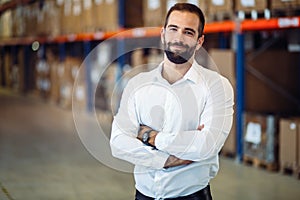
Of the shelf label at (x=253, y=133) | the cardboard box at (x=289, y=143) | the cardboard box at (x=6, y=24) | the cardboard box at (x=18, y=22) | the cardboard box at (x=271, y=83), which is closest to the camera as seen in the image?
the cardboard box at (x=289, y=143)

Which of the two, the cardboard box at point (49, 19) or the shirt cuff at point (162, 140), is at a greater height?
the cardboard box at point (49, 19)

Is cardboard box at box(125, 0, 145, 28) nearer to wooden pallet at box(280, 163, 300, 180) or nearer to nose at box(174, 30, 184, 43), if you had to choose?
wooden pallet at box(280, 163, 300, 180)

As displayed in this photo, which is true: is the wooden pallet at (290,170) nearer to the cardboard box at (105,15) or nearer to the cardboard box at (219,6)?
the cardboard box at (219,6)

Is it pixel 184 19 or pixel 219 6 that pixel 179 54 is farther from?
pixel 219 6

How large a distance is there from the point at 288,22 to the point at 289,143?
1.17 meters

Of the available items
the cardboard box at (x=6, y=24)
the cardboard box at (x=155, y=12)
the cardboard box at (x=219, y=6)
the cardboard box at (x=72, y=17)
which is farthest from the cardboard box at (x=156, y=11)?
the cardboard box at (x=6, y=24)

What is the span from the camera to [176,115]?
224 cm

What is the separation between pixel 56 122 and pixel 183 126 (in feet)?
27.0

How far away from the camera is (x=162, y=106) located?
2252 millimetres

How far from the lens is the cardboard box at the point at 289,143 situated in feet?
18.5

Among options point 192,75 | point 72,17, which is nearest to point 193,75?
point 192,75

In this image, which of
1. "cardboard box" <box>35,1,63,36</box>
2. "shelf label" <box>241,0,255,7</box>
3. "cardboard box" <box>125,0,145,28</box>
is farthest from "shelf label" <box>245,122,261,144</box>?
"cardboard box" <box>35,1,63,36</box>

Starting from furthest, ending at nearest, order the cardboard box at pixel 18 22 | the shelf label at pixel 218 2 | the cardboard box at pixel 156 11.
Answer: the cardboard box at pixel 18 22 < the cardboard box at pixel 156 11 < the shelf label at pixel 218 2

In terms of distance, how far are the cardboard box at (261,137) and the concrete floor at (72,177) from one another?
16cm
